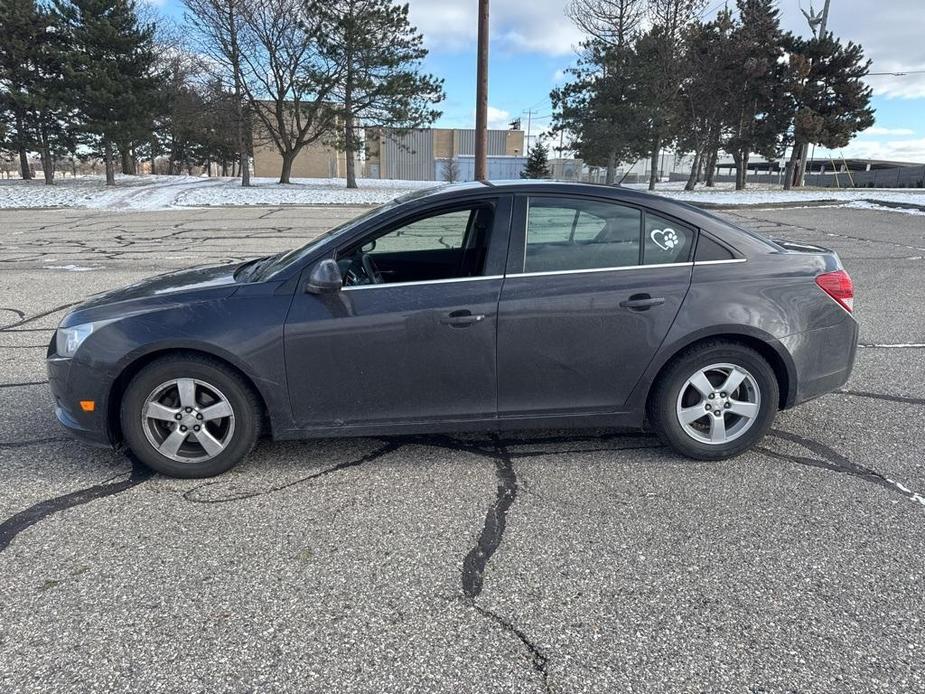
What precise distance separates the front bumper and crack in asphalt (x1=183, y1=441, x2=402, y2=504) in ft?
1.83

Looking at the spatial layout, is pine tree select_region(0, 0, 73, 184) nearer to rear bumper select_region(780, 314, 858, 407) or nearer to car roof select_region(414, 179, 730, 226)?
car roof select_region(414, 179, 730, 226)

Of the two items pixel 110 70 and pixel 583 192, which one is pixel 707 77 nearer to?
pixel 110 70

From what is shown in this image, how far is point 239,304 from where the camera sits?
3.32 meters

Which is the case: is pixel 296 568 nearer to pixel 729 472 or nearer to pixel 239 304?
pixel 239 304

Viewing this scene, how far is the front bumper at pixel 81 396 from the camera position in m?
3.31

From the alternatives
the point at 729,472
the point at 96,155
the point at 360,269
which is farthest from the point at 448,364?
the point at 96,155

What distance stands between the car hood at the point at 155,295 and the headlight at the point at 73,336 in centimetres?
5

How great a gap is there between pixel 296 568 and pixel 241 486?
33.7 inches

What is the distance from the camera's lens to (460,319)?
11.0 ft

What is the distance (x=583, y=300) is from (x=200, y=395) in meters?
2.11

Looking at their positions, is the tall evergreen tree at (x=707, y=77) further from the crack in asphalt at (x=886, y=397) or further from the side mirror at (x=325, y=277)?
the side mirror at (x=325, y=277)

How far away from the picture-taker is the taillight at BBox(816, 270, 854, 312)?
3688 mm

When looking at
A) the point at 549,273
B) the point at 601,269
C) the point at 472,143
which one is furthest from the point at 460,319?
the point at 472,143

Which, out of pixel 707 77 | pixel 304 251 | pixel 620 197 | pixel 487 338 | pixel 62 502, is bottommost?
pixel 62 502
